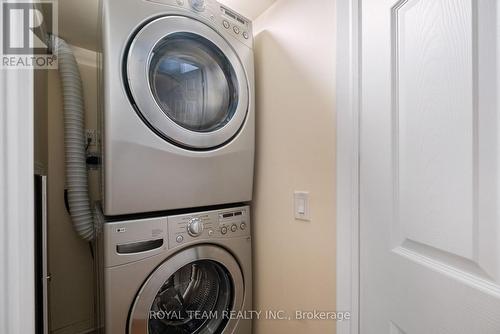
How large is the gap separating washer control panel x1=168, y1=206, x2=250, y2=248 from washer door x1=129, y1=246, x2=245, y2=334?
0.06 metres

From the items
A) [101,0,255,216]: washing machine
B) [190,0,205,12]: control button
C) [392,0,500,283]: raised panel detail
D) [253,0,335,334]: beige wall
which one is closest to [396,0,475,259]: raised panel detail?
[392,0,500,283]: raised panel detail

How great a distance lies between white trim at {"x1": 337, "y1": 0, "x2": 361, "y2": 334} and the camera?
2.83 ft

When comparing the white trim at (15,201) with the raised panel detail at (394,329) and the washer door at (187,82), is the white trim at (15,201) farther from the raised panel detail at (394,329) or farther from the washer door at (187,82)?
the raised panel detail at (394,329)

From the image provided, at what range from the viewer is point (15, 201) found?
0.41 metres

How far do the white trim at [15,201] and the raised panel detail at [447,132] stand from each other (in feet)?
3.07

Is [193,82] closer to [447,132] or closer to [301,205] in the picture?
[301,205]

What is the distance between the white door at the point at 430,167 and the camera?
51cm

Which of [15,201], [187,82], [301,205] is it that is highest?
[187,82]

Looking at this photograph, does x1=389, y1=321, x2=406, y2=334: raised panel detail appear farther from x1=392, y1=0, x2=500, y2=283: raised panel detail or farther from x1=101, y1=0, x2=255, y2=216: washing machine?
x1=101, y1=0, x2=255, y2=216: washing machine

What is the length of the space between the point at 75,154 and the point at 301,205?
1.18 metres

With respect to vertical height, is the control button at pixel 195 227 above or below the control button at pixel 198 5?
below

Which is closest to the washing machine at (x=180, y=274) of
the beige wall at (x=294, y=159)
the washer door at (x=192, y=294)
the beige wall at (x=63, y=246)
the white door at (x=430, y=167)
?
the washer door at (x=192, y=294)

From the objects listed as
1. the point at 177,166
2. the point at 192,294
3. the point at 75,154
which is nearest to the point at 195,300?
the point at 192,294

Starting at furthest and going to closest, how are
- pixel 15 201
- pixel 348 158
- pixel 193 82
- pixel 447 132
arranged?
pixel 193 82
pixel 348 158
pixel 447 132
pixel 15 201
